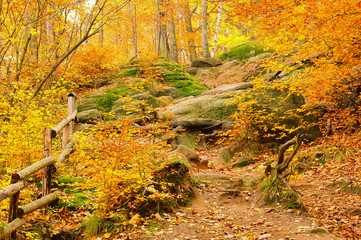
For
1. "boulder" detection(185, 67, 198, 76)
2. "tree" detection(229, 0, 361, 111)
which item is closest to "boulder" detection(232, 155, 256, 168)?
"tree" detection(229, 0, 361, 111)

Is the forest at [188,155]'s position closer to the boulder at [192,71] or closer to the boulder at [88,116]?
the boulder at [88,116]

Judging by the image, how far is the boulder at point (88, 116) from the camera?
12555 millimetres

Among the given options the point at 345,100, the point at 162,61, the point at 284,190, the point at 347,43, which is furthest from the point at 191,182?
the point at 162,61

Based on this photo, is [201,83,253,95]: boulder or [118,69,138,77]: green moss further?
[118,69,138,77]: green moss

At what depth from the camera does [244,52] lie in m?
21.5

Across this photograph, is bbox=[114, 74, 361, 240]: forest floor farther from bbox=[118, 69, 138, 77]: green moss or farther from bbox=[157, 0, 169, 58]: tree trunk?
bbox=[157, 0, 169, 58]: tree trunk

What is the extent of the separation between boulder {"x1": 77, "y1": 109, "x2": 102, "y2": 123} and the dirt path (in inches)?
282

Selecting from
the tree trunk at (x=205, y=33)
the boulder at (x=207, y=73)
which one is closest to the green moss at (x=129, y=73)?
the boulder at (x=207, y=73)

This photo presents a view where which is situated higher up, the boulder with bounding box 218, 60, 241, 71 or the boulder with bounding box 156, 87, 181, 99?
the boulder with bounding box 218, 60, 241, 71

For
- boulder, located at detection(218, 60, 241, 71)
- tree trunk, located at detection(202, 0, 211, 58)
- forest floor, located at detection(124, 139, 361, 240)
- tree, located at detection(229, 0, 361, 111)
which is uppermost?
tree trunk, located at detection(202, 0, 211, 58)

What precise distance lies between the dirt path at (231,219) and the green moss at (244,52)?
15.3 metres

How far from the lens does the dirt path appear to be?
4.30 m

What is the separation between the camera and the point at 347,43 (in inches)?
303

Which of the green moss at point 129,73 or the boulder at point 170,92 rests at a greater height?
the green moss at point 129,73
